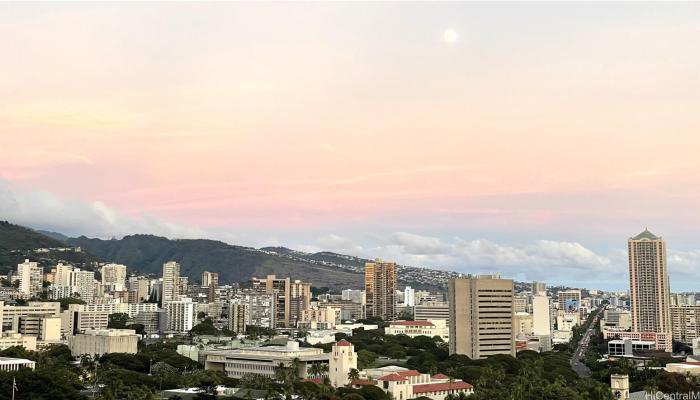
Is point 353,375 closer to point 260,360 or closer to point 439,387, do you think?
point 439,387

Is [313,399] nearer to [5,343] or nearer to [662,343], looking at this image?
[5,343]

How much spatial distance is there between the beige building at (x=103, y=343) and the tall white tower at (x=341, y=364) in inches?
1791

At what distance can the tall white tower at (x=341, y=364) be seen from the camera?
98.8 metres

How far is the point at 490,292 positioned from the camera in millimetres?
139375

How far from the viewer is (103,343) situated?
130m

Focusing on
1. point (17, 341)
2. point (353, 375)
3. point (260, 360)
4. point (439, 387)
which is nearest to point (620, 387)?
point (439, 387)

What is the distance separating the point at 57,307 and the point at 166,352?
2268 inches

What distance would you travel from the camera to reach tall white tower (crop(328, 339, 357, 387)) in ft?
324

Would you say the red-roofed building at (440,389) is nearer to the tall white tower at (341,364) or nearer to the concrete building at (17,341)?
the tall white tower at (341,364)

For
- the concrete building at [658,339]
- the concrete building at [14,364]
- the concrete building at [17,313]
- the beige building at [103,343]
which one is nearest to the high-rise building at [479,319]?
the beige building at [103,343]

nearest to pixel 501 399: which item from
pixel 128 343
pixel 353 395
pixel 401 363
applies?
pixel 353 395

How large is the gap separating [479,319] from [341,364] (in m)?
44.5

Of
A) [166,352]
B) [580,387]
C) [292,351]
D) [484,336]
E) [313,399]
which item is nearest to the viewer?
[313,399]

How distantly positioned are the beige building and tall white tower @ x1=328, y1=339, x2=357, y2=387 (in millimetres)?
45502
